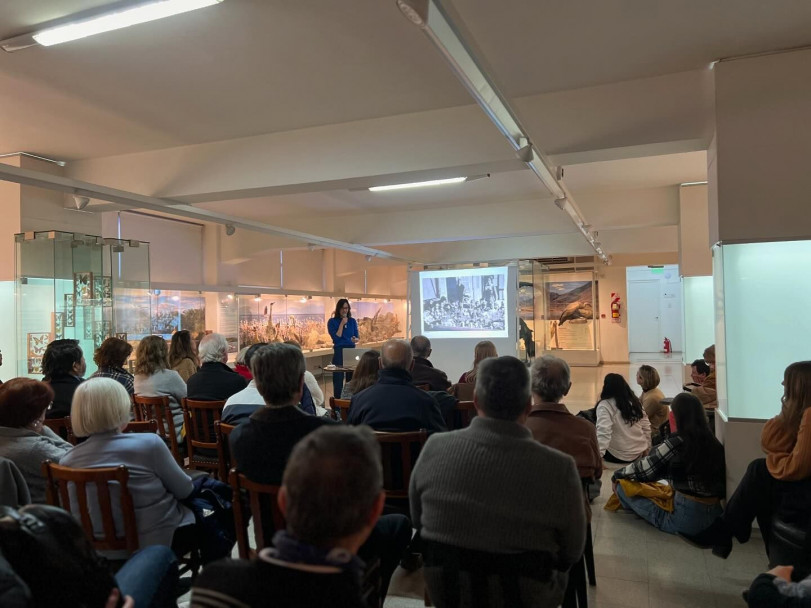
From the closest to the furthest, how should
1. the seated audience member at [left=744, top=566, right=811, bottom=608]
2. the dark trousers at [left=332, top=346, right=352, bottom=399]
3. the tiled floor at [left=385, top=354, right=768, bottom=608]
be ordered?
the seated audience member at [left=744, top=566, right=811, bottom=608]
the tiled floor at [left=385, top=354, right=768, bottom=608]
the dark trousers at [left=332, top=346, right=352, bottom=399]

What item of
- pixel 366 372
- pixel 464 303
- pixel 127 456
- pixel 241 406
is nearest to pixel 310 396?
pixel 366 372

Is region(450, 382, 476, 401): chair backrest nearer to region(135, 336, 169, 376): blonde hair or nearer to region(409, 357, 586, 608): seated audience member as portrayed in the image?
region(135, 336, 169, 376): blonde hair

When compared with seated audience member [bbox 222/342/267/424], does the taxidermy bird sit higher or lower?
higher

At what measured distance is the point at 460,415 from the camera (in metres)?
3.56

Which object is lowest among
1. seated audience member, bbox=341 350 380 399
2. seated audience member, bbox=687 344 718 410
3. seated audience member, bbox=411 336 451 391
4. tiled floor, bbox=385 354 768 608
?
tiled floor, bbox=385 354 768 608

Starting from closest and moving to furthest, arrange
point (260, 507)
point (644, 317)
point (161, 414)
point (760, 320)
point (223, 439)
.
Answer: point (260, 507) < point (223, 439) < point (760, 320) < point (161, 414) < point (644, 317)

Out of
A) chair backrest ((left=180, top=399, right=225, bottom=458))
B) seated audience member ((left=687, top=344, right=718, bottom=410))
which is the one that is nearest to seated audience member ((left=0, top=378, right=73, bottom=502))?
chair backrest ((left=180, top=399, right=225, bottom=458))

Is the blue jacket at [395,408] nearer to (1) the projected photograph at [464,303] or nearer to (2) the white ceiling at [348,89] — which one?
(2) the white ceiling at [348,89]

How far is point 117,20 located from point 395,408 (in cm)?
248

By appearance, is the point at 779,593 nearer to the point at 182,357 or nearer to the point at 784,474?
the point at 784,474

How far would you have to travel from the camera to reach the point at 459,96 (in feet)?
13.5

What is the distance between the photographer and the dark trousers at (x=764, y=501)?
215 cm

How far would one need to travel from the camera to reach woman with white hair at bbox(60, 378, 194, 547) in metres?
1.96

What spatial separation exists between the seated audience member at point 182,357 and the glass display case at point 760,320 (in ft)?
13.2
